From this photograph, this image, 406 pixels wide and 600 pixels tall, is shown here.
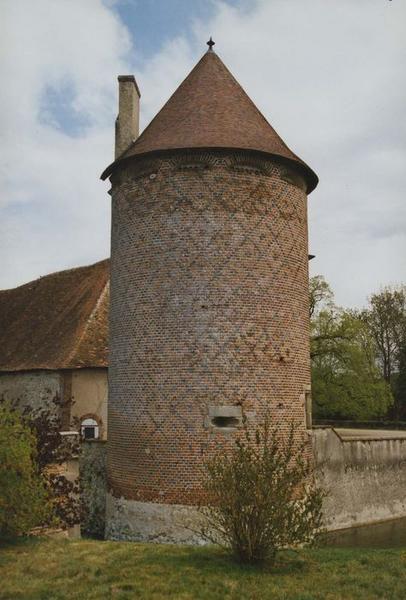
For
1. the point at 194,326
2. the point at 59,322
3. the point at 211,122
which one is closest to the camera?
the point at 194,326

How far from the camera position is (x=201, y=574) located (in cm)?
713

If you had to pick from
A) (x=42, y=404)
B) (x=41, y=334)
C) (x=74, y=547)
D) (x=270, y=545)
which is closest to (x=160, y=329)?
(x=74, y=547)

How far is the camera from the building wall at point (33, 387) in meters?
17.4

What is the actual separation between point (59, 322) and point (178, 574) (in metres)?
13.5

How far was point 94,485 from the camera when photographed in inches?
555

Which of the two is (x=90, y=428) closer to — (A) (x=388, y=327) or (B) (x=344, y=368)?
(B) (x=344, y=368)

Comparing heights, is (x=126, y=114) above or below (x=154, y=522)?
above

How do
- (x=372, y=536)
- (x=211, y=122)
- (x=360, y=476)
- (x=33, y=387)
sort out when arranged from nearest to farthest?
(x=211, y=122) → (x=372, y=536) → (x=360, y=476) → (x=33, y=387)

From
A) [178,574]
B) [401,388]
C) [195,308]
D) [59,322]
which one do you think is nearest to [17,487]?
[178,574]

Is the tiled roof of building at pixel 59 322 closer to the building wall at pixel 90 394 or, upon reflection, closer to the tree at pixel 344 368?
the building wall at pixel 90 394

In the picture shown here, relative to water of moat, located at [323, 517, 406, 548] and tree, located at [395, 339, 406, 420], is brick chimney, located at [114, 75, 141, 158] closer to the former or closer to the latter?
water of moat, located at [323, 517, 406, 548]

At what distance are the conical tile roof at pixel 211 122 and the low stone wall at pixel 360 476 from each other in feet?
21.7

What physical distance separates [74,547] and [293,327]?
6033 millimetres

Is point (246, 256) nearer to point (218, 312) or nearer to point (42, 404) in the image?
point (218, 312)
